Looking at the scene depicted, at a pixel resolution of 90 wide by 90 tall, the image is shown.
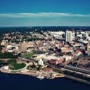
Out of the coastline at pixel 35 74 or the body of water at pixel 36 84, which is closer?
the body of water at pixel 36 84

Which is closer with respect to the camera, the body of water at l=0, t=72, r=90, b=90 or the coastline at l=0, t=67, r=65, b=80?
the body of water at l=0, t=72, r=90, b=90

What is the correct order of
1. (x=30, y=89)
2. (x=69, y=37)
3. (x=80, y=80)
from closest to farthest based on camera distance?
(x=30, y=89)
(x=80, y=80)
(x=69, y=37)

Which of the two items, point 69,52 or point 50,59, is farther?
point 69,52

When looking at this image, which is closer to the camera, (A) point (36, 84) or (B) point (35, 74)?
(A) point (36, 84)

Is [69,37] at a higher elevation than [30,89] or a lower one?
higher

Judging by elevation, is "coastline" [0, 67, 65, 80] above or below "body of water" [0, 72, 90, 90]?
above

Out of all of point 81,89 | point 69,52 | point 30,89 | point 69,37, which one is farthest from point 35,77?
point 69,37

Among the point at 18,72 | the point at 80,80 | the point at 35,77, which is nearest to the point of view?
the point at 80,80

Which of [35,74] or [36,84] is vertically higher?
[35,74]

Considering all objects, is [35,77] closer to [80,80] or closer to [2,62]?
[80,80]

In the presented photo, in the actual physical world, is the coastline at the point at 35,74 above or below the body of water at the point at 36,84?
above
